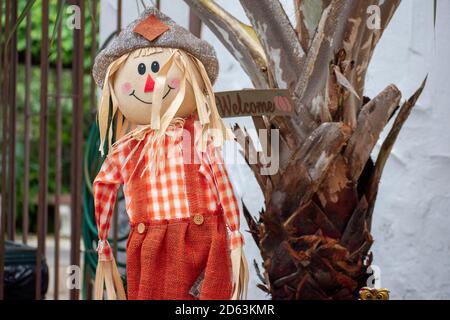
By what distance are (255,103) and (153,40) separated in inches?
11.3

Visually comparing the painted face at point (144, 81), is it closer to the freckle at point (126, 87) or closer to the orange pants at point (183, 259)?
the freckle at point (126, 87)

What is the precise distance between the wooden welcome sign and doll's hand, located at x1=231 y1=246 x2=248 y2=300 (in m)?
0.29

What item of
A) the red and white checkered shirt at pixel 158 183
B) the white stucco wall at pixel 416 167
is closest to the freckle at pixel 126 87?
the red and white checkered shirt at pixel 158 183

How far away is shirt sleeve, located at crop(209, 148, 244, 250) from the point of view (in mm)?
1542

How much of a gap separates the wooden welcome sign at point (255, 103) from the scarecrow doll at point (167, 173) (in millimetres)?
32

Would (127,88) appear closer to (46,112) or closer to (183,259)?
(183,259)

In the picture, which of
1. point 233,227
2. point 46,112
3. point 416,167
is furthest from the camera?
point 46,112

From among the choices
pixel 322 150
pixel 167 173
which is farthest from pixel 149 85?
pixel 322 150

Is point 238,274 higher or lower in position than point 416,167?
lower

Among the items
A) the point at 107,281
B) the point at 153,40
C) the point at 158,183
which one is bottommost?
the point at 107,281

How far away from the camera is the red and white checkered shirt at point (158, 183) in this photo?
1582 mm

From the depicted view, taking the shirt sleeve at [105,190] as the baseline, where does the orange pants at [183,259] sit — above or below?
below

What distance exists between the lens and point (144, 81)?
1.59 m

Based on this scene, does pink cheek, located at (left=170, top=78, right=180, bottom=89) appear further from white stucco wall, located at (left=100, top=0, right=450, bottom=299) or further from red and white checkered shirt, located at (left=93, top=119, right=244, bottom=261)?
white stucco wall, located at (left=100, top=0, right=450, bottom=299)
